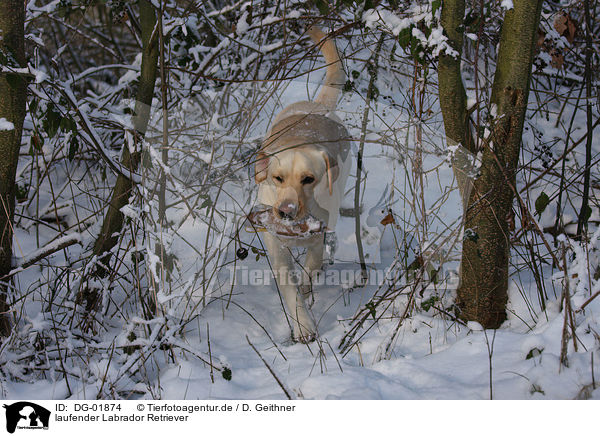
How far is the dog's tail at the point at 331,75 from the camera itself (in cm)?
322

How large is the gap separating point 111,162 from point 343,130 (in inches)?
64.5

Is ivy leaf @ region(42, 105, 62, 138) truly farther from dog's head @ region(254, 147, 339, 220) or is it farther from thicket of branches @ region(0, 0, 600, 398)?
dog's head @ region(254, 147, 339, 220)

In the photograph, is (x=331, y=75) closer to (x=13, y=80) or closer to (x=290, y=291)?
(x=290, y=291)

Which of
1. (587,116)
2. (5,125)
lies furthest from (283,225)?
(587,116)

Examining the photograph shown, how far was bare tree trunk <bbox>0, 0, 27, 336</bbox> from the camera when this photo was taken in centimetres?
217

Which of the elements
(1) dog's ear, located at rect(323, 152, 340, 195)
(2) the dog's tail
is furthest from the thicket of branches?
(1) dog's ear, located at rect(323, 152, 340, 195)

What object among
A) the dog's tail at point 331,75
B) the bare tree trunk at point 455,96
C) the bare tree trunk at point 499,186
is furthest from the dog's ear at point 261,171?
the bare tree trunk at point 499,186

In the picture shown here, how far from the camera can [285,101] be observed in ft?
14.7

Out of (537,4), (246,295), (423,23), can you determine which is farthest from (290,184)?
(537,4)

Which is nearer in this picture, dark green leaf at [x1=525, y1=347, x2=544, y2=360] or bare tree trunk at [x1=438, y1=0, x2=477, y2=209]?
dark green leaf at [x1=525, y1=347, x2=544, y2=360]

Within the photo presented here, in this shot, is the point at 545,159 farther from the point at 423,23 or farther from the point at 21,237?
the point at 21,237

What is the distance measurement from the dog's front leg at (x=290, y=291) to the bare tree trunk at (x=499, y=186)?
Answer: 75 centimetres

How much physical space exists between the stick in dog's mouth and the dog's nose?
31 mm
